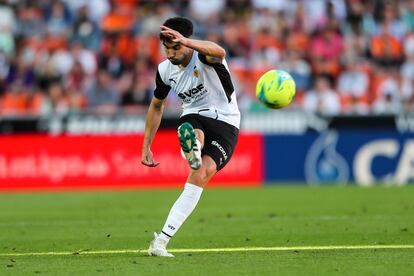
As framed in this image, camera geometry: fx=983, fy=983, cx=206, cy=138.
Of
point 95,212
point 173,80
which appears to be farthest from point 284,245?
point 95,212

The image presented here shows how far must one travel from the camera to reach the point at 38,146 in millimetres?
21234

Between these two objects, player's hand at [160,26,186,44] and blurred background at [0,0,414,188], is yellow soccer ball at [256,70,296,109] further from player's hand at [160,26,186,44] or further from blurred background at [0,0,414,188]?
blurred background at [0,0,414,188]

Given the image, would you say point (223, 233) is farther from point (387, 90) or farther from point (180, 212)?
point (387, 90)

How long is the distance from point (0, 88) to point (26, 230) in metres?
11.1

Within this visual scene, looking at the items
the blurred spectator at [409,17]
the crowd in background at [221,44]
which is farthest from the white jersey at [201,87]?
the blurred spectator at [409,17]

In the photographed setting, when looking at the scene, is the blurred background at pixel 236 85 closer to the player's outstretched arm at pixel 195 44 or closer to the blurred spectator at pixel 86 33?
the blurred spectator at pixel 86 33

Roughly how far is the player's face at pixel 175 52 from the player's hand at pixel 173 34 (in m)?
0.24

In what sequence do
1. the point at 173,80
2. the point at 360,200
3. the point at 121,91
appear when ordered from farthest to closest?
the point at 121,91 → the point at 360,200 → the point at 173,80

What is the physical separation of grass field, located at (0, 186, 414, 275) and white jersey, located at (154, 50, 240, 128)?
1.44 metres

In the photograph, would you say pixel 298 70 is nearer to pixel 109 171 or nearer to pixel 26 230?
pixel 109 171

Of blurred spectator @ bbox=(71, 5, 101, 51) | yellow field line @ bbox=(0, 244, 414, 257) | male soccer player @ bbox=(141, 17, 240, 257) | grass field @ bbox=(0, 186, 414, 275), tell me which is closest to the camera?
grass field @ bbox=(0, 186, 414, 275)

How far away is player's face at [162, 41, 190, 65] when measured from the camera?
938 cm

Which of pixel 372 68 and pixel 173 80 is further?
pixel 372 68

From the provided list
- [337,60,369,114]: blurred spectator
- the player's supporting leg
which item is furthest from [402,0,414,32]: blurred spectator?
the player's supporting leg
